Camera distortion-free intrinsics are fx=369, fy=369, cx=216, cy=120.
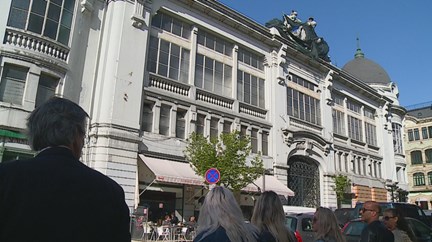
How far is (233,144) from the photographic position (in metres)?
18.5

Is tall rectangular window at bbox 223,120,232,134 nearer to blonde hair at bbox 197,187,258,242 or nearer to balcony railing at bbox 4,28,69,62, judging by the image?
balcony railing at bbox 4,28,69,62

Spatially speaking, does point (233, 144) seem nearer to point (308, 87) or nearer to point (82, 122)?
point (308, 87)

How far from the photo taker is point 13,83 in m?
15.3

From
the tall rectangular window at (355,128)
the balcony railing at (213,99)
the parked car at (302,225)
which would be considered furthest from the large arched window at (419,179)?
the parked car at (302,225)

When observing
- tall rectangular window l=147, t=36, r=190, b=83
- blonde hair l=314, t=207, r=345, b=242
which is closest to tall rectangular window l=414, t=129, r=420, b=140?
tall rectangular window l=147, t=36, r=190, b=83

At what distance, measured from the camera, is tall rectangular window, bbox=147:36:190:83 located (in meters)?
20.2

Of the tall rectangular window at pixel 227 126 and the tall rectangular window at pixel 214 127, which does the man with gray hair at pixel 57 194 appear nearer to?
the tall rectangular window at pixel 214 127

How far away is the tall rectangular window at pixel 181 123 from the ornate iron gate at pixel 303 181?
380 inches

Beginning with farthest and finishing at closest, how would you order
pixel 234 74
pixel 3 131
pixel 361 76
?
pixel 361 76, pixel 234 74, pixel 3 131

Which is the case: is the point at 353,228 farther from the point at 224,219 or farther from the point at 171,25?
the point at 171,25

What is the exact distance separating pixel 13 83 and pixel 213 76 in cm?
1133

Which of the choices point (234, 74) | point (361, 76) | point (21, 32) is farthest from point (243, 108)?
point (361, 76)

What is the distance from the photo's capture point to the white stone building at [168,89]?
1581cm

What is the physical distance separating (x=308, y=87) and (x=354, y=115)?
27.9ft
